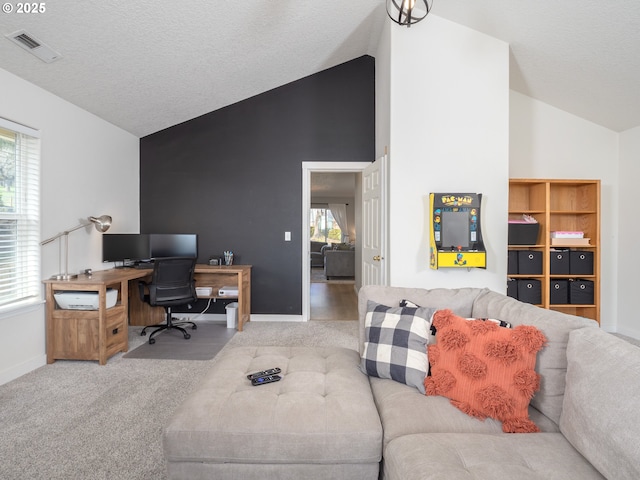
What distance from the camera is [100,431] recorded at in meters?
1.96

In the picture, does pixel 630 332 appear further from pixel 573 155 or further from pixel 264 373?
pixel 264 373

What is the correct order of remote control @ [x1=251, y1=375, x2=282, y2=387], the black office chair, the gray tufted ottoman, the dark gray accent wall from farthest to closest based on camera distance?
the dark gray accent wall
the black office chair
remote control @ [x1=251, y1=375, x2=282, y2=387]
the gray tufted ottoman

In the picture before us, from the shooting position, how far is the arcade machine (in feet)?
9.94

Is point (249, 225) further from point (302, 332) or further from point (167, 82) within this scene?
point (167, 82)

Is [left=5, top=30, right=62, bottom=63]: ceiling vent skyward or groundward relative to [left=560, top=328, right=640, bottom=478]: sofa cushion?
skyward

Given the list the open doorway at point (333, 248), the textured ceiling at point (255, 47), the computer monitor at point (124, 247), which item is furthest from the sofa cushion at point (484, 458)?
the computer monitor at point (124, 247)

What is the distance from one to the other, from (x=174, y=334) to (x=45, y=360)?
119cm

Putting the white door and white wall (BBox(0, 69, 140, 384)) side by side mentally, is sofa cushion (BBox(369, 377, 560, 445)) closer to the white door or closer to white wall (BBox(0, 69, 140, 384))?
the white door

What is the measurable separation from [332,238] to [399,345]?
415 inches

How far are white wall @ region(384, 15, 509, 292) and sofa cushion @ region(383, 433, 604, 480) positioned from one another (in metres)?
2.00

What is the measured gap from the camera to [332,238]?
40.0 feet

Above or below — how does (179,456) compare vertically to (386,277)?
below

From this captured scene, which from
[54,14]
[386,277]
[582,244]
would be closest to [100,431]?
[386,277]

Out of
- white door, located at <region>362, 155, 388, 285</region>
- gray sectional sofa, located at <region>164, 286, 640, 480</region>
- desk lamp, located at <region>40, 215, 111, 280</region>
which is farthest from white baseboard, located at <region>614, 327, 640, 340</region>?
desk lamp, located at <region>40, 215, 111, 280</region>
